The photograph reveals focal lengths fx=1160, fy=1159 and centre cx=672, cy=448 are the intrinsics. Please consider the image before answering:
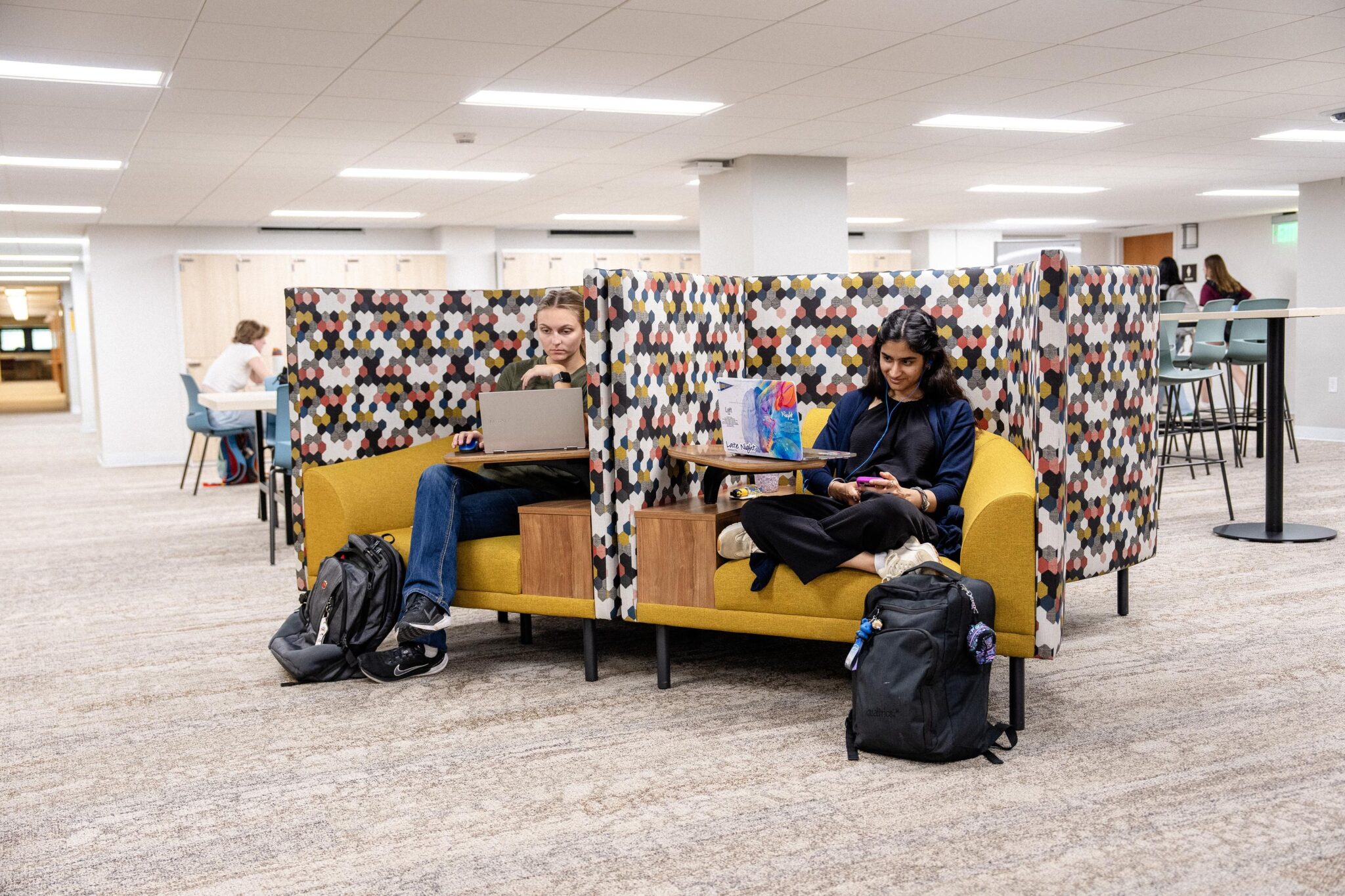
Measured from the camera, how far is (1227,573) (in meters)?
5.00

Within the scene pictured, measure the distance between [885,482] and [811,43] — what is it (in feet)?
9.49

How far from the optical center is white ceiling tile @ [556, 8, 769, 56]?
195 inches

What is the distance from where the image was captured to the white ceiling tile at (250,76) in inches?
214

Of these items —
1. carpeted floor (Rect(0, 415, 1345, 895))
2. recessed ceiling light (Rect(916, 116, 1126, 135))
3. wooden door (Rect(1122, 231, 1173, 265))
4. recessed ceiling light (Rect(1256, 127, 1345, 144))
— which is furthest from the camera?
wooden door (Rect(1122, 231, 1173, 265))

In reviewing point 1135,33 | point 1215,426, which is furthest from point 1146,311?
point 1215,426

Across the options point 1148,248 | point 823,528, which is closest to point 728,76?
point 823,528

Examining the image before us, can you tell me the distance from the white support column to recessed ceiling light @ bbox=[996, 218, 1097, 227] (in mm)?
→ 6346

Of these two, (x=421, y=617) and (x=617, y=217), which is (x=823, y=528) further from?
(x=617, y=217)

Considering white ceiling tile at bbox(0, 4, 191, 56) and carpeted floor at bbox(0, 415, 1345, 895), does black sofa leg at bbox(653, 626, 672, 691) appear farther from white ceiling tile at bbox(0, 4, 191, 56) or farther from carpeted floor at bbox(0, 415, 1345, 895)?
white ceiling tile at bbox(0, 4, 191, 56)

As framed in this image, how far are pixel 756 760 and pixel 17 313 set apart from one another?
85.2ft

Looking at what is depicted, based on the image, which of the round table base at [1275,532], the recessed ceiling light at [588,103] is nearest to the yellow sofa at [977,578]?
the round table base at [1275,532]

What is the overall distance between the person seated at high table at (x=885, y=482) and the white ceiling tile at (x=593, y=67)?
2.54m

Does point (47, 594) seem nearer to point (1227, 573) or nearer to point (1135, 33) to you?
point (1227, 573)

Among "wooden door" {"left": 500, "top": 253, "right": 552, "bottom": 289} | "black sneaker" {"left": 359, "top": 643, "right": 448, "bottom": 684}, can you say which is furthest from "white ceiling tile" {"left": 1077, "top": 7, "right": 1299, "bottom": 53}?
"wooden door" {"left": 500, "top": 253, "right": 552, "bottom": 289}
